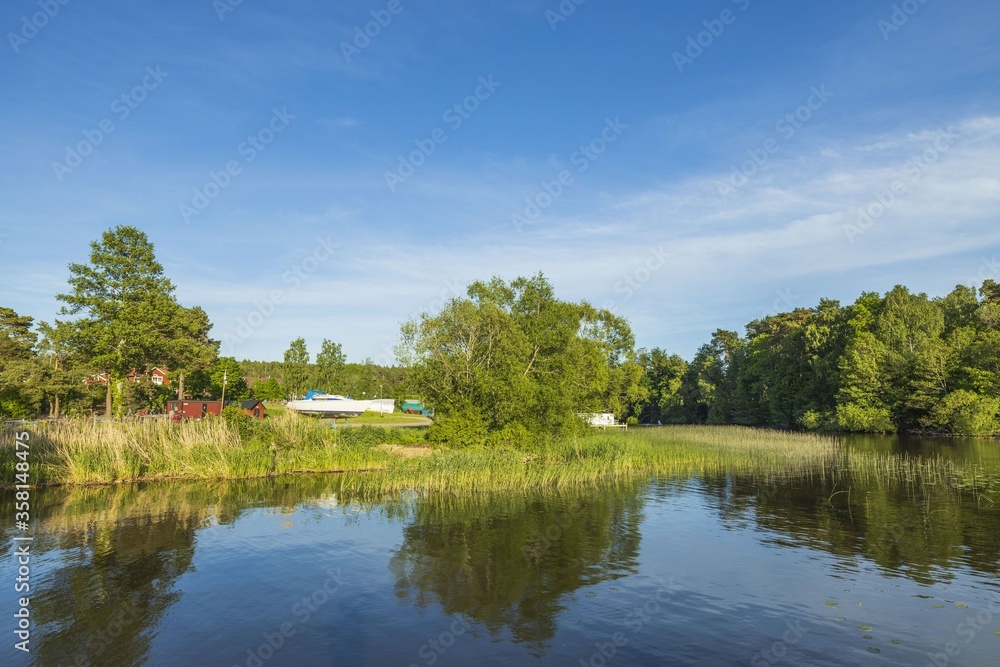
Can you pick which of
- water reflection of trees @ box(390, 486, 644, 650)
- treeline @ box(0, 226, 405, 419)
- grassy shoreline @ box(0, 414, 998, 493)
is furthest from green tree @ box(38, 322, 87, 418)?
water reflection of trees @ box(390, 486, 644, 650)

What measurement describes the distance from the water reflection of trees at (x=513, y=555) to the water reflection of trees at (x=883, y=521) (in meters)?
6.68

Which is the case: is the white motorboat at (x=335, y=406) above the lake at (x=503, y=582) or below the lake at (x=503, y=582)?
above

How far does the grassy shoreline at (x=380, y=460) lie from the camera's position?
31781 mm

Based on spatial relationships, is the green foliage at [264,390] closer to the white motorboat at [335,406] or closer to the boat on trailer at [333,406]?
the white motorboat at [335,406]

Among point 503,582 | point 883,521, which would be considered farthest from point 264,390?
point 883,521

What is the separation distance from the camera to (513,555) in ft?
63.4

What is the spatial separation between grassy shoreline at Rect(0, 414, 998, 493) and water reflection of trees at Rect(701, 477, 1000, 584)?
15.6 ft

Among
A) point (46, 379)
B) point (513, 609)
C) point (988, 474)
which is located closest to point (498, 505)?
point (513, 609)

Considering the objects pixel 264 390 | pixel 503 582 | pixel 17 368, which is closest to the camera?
pixel 503 582

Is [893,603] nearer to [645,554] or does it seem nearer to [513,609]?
[645,554]

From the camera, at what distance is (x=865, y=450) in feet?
181

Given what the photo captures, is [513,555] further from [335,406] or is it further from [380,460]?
[335,406]

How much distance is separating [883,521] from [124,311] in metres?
61.4

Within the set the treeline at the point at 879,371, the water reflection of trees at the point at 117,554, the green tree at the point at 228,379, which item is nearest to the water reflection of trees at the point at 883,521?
the water reflection of trees at the point at 117,554
